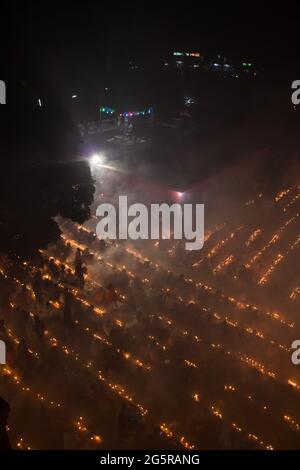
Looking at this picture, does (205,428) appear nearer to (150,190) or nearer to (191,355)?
(191,355)

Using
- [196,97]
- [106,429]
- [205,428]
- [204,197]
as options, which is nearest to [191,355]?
[205,428]

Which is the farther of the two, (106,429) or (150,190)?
(150,190)

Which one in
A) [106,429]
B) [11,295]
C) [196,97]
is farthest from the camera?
[196,97]

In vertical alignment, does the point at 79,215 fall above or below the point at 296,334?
above

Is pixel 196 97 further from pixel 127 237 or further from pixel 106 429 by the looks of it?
pixel 106 429

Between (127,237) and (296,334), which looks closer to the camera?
(296,334)
